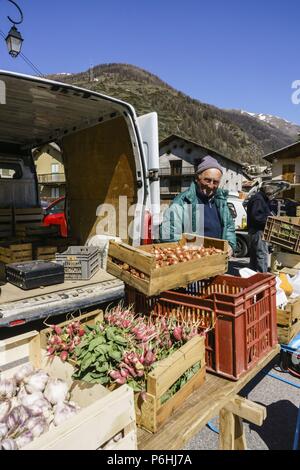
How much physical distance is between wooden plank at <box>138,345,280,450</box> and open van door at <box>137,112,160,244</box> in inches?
91.1

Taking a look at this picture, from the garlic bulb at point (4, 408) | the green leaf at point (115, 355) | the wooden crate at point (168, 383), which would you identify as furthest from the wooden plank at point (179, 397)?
the garlic bulb at point (4, 408)

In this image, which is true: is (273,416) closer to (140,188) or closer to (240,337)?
(240,337)

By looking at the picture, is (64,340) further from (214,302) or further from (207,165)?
(207,165)

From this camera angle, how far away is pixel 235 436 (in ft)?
7.52

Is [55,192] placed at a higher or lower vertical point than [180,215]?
higher

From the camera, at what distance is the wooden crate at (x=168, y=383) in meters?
1.99

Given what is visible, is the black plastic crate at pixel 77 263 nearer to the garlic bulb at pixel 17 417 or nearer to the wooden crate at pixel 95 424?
the wooden crate at pixel 95 424

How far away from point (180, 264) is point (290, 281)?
105 inches

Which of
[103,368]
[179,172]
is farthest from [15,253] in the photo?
[179,172]

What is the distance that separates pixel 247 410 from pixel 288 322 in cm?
178

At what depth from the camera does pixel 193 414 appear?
209 cm

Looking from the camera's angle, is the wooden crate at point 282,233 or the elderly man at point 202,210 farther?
the wooden crate at point 282,233

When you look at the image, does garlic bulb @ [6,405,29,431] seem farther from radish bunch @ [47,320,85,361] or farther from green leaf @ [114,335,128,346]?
green leaf @ [114,335,128,346]

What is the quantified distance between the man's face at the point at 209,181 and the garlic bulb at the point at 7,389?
9.14ft
